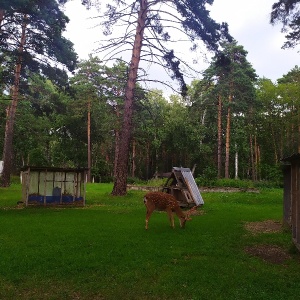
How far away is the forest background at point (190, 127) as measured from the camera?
127ft

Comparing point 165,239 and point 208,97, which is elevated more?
point 208,97

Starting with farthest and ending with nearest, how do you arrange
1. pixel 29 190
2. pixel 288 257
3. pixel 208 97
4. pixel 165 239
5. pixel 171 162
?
pixel 171 162, pixel 208 97, pixel 29 190, pixel 165 239, pixel 288 257

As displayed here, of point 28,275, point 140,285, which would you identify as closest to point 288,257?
point 140,285

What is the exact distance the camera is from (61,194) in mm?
18609

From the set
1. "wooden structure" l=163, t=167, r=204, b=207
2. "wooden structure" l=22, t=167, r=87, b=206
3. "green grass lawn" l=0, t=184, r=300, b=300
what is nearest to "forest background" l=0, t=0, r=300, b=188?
"wooden structure" l=22, t=167, r=87, b=206

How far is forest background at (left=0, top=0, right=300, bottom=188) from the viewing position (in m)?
38.8

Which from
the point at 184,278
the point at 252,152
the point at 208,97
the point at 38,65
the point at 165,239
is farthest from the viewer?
the point at 252,152

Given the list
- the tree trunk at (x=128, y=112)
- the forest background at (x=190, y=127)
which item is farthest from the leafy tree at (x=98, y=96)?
the tree trunk at (x=128, y=112)

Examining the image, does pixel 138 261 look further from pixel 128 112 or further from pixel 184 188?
pixel 128 112

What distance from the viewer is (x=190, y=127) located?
4547 centimetres

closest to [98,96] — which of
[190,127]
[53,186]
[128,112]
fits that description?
[190,127]

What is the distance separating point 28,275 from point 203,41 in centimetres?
1656

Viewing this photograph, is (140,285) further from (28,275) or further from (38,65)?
(38,65)

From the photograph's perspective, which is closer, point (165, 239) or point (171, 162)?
point (165, 239)
